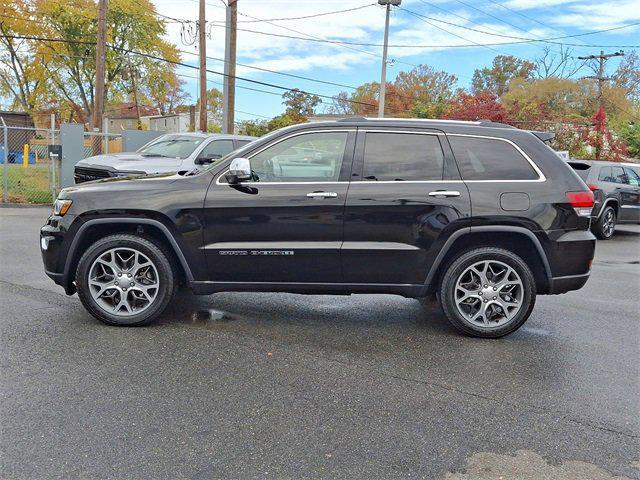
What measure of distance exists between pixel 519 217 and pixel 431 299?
1.67 meters

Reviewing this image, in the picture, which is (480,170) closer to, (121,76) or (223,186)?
(223,186)

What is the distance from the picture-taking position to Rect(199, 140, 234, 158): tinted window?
11898 millimetres

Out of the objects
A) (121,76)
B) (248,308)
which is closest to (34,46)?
(121,76)

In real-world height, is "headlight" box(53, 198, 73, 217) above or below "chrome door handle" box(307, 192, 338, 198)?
below

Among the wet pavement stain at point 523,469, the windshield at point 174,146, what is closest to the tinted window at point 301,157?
the wet pavement stain at point 523,469

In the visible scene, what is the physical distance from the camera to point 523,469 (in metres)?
2.90

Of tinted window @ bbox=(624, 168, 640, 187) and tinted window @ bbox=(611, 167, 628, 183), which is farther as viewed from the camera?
tinted window @ bbox=(624, 168, 640, 187)

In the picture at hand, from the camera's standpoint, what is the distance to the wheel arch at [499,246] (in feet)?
15.8

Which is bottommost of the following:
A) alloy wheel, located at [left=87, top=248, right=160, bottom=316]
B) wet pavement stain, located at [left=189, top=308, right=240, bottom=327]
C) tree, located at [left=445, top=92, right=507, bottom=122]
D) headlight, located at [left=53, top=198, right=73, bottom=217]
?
wet pavement stain, located at [left=189, top=308, right=240, bottom=327]

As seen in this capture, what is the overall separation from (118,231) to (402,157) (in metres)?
2.64

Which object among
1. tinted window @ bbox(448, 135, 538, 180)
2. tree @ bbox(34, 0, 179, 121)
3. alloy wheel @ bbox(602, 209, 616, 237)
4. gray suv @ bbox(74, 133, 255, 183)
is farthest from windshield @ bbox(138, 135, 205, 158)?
tree @ bbox(34, 0, 179, 121)

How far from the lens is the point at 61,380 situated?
3797 millimetres

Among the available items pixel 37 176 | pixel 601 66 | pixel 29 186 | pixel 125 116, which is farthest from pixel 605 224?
pixel 125 116

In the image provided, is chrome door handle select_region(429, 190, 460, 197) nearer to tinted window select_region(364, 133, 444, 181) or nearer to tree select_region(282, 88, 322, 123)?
tinted window select_region(364, 133, 444, 181)
